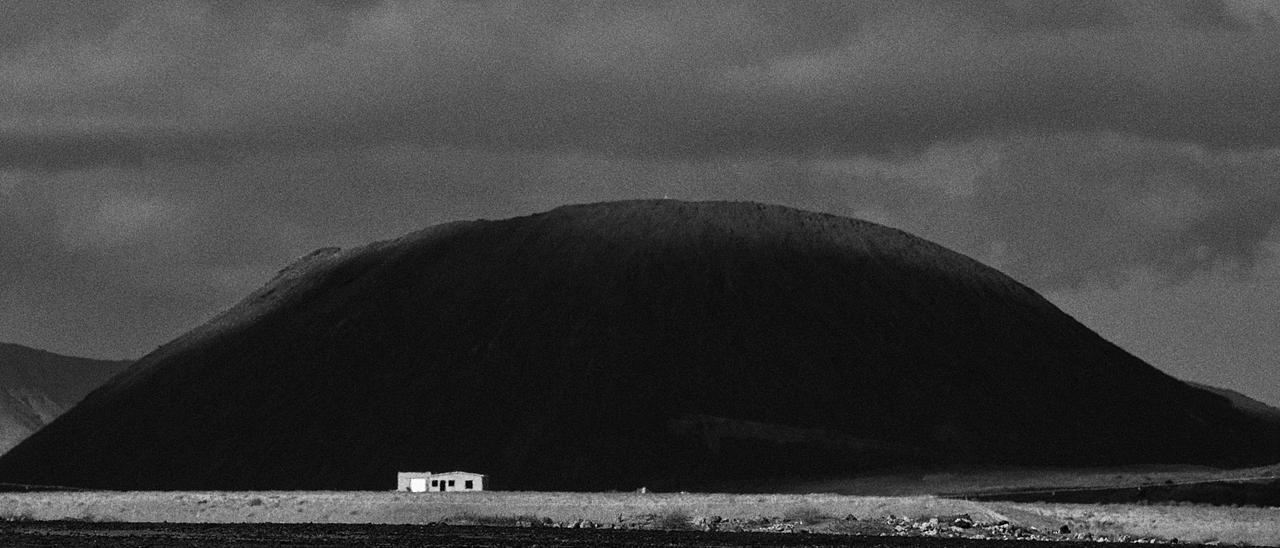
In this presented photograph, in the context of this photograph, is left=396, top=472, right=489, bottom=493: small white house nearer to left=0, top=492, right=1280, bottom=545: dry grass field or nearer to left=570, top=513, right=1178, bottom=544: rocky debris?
left=0, top=492, right=1280, bottom=545: dry grass field

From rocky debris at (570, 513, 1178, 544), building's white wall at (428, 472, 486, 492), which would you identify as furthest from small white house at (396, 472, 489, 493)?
rocky debris at (570, 513, 1178, 544)

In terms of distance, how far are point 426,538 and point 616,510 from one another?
26496 millimetres

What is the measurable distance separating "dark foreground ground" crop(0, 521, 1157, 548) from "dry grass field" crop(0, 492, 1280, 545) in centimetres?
922

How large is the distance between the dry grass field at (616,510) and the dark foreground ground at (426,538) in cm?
922

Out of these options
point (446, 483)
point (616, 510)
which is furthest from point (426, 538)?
point (446, 483)

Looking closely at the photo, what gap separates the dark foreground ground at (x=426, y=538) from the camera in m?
94.7

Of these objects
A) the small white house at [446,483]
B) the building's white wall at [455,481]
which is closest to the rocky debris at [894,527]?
the building's white wall at [455,481]

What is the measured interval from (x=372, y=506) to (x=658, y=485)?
65615mm

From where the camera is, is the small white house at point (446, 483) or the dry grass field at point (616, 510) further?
the small white house at point (446, 483)

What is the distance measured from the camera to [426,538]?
100 metres

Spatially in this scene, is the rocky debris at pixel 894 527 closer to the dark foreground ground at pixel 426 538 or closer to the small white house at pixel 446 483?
the dark foreground ground at pixel 426 538

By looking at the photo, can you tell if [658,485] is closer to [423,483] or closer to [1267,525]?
[423,483]

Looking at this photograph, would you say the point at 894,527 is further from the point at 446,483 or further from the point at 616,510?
the point at 446,483

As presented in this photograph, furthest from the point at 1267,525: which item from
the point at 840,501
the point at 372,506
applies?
the point at 372,506
